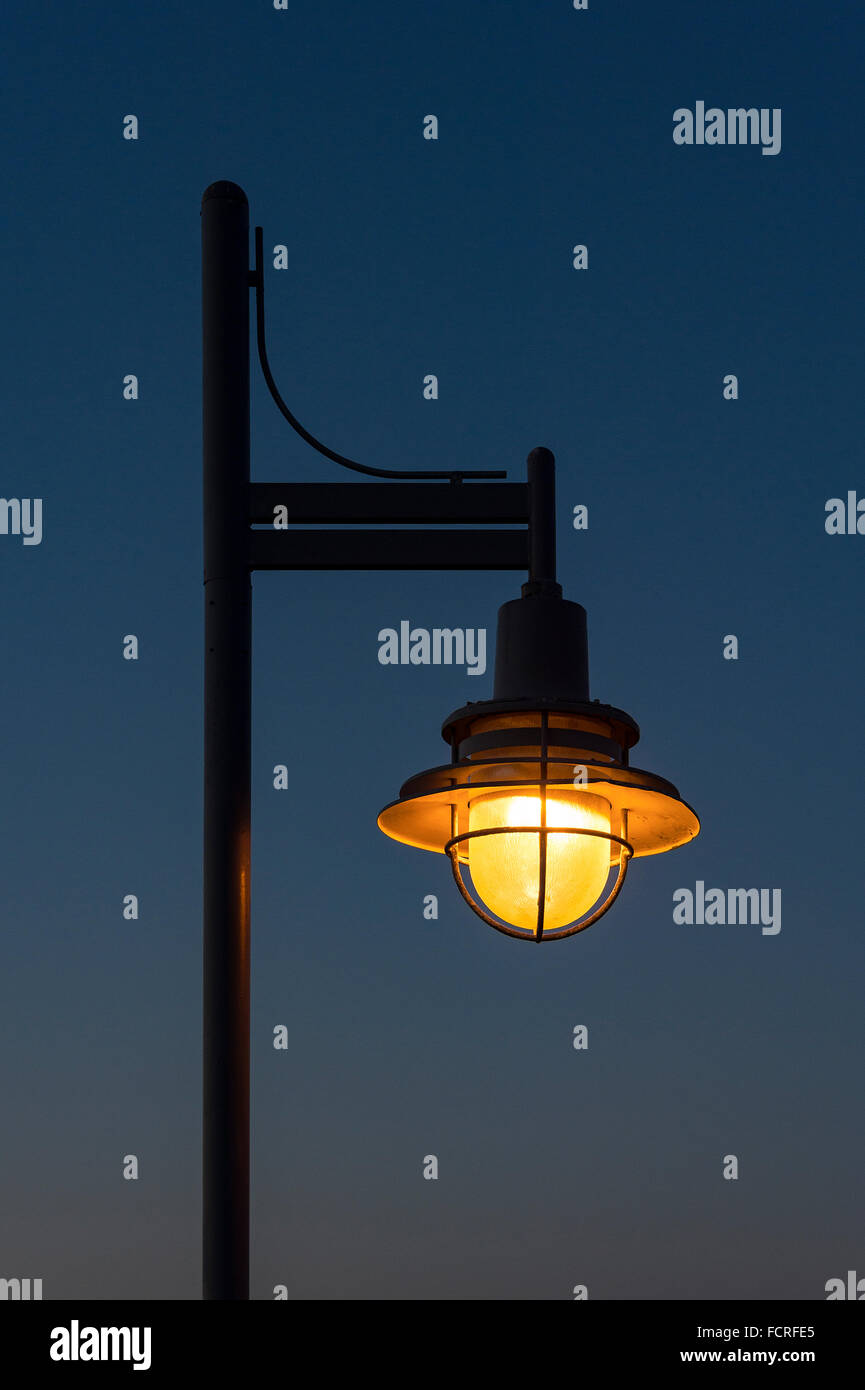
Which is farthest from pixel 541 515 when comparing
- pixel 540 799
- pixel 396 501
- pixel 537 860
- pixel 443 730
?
pixel 537 860

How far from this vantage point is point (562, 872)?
142 inches

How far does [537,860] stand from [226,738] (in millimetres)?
899

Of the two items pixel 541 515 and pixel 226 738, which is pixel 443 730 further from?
pixel 541 515

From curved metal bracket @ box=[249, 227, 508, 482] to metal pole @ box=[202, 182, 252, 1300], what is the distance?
0.16 m

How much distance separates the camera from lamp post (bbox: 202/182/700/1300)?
11.8 feet

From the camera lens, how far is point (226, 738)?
3822 mm

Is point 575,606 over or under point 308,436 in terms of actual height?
under

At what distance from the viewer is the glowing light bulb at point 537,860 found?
3.60 metres

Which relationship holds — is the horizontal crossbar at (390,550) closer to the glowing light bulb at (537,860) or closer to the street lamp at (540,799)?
the street lamp at (540,799)

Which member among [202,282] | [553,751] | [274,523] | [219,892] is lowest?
[219,892]
